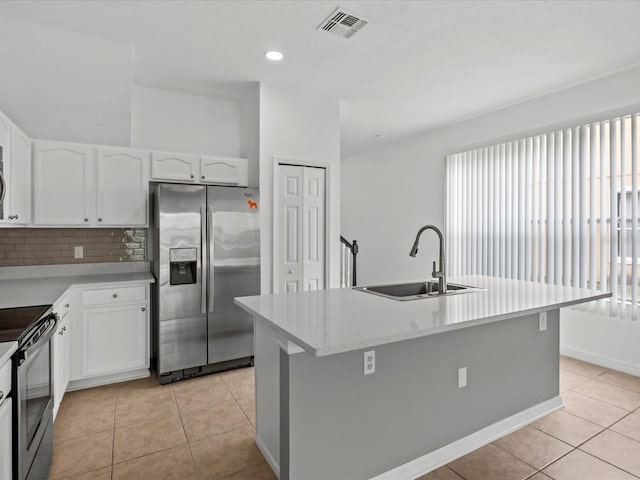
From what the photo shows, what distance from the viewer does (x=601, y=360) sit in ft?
12.2

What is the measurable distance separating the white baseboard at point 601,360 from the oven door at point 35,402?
4.49 metres

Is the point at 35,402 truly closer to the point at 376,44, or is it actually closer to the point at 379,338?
the point at 379,338

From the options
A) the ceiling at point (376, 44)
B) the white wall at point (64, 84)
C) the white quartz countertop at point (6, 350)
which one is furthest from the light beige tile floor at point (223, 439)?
the ceiling at point (376, 44)

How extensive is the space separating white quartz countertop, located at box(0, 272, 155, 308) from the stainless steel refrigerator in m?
0.29

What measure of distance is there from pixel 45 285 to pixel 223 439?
1.75 m

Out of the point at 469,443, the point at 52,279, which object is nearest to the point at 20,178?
the point at 52,279

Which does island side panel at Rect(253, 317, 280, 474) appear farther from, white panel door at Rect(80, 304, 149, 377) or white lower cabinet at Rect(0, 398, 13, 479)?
white panel door at Rect(80, 304, 149, 377)

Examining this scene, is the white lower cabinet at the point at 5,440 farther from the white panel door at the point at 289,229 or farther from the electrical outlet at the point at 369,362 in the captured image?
the white panel door at the point at 289,229

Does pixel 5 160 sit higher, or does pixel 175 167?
pixel 175 167

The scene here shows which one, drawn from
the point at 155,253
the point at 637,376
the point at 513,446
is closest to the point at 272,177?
the point at 155,253

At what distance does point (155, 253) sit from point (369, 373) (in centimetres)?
247

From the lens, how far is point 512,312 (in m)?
1.91

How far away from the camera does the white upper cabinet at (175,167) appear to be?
3541 mm

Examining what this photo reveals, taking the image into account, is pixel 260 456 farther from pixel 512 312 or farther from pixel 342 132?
pixel 342 132
